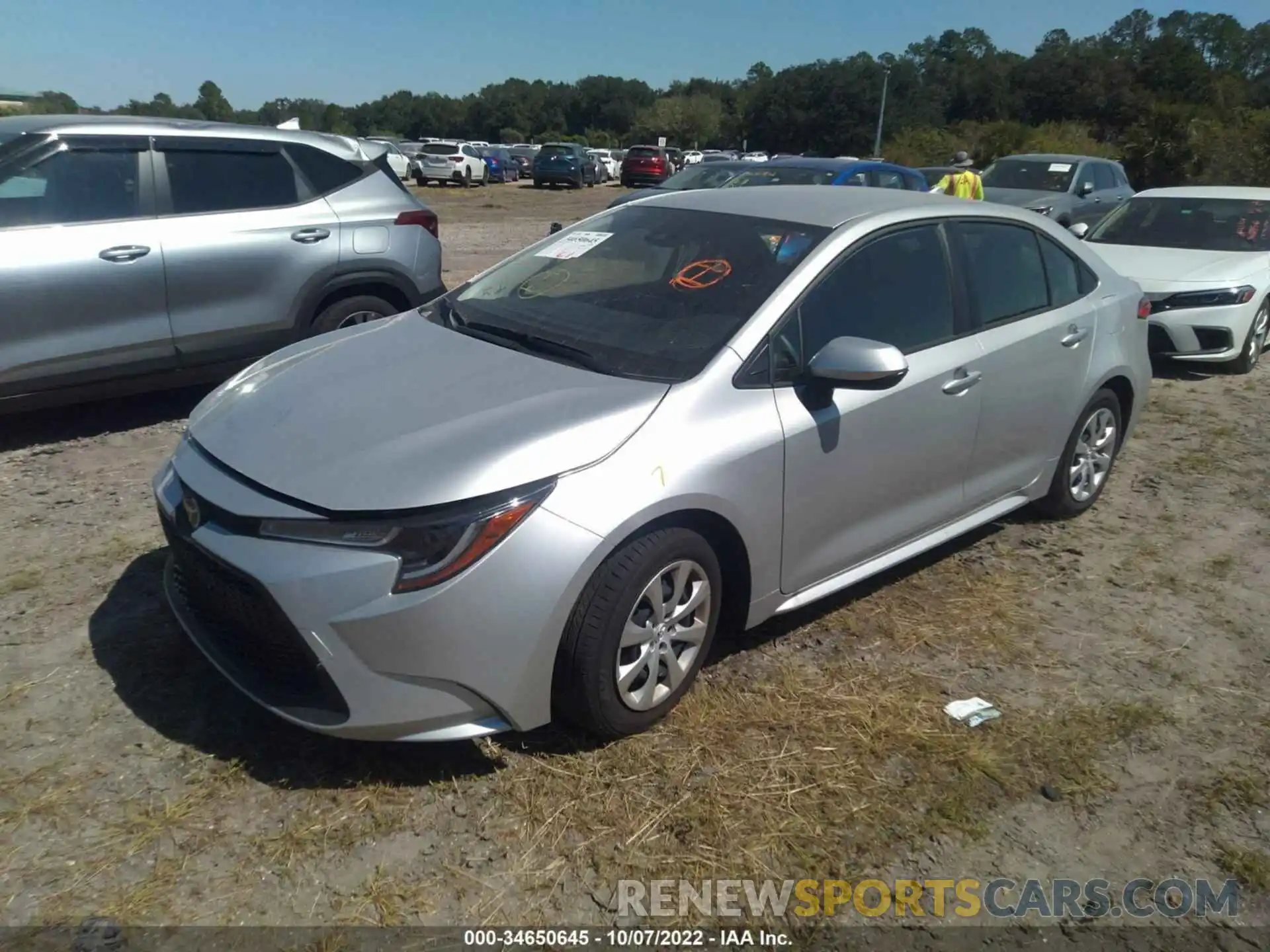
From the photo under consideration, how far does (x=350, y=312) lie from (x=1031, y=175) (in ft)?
39.6

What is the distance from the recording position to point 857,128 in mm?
78438

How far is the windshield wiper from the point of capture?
3.30 m

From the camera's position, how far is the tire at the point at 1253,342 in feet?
27.2

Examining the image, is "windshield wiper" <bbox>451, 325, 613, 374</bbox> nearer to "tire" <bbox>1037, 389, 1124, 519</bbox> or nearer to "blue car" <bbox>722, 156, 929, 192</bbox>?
"tire" <bbox>1037, 389, 1124, 519</bbox>

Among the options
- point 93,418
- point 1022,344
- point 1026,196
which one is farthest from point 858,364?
point 1026,196

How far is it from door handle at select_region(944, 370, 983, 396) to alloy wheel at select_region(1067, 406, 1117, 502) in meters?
1.18

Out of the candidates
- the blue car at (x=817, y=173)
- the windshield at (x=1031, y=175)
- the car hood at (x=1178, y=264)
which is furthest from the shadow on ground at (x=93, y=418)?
the windshield at (x=1031, y=175)

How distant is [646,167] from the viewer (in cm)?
3459

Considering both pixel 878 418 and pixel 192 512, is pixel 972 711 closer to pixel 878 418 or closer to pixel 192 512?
pixel 878 418

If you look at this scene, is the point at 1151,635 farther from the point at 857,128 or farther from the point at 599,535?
the point at 857,128

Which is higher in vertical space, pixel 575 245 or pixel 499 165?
pixel 499 165

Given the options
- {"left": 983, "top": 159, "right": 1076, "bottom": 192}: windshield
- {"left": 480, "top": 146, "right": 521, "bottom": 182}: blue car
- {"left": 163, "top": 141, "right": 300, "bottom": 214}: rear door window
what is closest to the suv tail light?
{"left": 163, "top": 141, "right": 300, "bottom": 214}: rear door window

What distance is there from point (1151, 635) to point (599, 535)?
8.53 ft

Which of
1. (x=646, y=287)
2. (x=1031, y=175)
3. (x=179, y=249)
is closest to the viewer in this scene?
(x=646, y=287)
